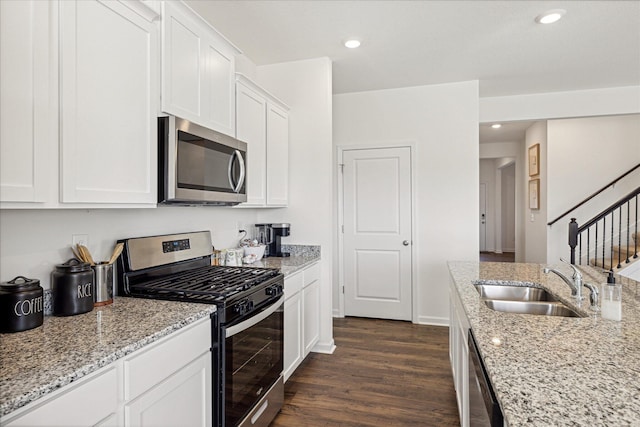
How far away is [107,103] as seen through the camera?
4.91 feet

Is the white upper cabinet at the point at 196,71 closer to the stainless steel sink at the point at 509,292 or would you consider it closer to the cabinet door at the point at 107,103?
the cabinet door at the point at 107,103

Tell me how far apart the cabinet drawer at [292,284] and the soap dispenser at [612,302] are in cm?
171

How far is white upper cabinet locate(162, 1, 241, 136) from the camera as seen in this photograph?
1.84 metres

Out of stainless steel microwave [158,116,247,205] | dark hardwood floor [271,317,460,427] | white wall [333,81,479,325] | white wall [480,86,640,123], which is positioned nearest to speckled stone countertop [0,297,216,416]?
stainless steel microwave [158,116,247,205]

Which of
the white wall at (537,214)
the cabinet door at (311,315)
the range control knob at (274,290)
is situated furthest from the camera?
the white wall at (537,214)

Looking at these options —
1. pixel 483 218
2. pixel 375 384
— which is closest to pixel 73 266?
pixel 375 384

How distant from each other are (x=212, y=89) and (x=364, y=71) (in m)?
1.95

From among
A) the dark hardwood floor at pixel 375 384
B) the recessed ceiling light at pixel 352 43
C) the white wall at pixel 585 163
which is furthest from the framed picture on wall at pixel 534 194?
the recessed ceiling light at pixel 352 43

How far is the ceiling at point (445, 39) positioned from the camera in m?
2.51

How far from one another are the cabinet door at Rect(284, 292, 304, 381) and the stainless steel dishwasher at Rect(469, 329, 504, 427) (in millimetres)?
1357

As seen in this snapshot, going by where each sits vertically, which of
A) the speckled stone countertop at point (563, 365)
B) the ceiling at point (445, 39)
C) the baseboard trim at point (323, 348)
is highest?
the ceiling at point (445, 39)

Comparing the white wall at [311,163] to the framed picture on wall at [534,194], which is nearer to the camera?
the white wall at [311,163]

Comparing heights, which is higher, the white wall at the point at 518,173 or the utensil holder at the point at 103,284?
the white wall at the point at 518,173

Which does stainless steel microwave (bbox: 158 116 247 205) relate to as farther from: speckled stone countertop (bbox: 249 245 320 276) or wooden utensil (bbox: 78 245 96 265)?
speckled stone countertop (bbox: 249 245 320 276)
